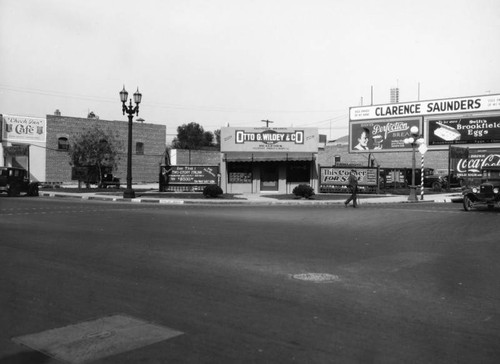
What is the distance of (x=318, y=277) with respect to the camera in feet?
24.2

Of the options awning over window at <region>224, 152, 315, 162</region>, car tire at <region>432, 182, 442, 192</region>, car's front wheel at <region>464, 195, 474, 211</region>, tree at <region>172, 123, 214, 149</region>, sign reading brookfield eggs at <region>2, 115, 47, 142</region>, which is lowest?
car's front wheel at <region>464, 195, 474, 211</region>

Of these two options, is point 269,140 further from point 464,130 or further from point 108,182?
point 464,130

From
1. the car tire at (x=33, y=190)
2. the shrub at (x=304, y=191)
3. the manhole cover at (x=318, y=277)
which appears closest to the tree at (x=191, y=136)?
the car tire at (x=33, y=190)

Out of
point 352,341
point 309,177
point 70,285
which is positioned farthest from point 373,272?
point 309,177

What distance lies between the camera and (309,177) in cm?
3309

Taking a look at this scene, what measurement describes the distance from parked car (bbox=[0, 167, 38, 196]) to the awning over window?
12.8 metres

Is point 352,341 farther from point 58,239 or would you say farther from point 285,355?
point 58,239

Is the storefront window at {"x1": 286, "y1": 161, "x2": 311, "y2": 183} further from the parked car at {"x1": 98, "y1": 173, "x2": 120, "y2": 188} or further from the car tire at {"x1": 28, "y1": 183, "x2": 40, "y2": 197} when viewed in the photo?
the parked car at {"x1": 98, "y1": 173, "x2": 120, "y2": 188}

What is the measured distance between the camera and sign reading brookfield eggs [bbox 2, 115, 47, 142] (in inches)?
1861

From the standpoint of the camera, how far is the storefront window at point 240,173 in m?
33.2

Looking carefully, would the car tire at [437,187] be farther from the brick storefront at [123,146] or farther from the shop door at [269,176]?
the brick storefront at [123,146]

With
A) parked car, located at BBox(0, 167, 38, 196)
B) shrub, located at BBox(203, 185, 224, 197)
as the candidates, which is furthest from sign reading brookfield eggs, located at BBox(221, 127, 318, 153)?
parked car, located at BBox(0, 167, 38, 196)

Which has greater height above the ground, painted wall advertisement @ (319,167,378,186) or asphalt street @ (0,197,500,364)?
painted wall advertisement @ (319,167,378,186)

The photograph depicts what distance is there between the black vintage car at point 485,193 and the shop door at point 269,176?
49.5 ft
